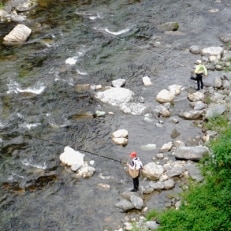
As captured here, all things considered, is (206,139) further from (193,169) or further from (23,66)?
(23,66)

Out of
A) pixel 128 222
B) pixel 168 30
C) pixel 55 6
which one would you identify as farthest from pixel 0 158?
pixel 55 6

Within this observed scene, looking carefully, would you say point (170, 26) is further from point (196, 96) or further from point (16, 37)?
point (16, 37)

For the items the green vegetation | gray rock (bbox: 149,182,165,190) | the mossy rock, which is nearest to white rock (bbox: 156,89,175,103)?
gray rock (bbox: 149,182,165,190)

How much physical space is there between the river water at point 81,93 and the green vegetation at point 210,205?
1.12 meters

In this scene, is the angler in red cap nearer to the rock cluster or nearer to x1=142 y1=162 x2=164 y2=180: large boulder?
the rock cluster

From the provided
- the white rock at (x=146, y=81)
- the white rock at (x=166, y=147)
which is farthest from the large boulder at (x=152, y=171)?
the white rock at (x=146, y=81)

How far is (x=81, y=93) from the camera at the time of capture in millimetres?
20109

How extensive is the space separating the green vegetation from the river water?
43.9 inches

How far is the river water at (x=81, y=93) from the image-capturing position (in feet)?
48.4

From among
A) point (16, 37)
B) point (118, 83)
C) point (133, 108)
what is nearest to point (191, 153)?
point (133, 108)

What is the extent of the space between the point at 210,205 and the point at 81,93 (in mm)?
8643

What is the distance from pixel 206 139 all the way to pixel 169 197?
3.19 metres

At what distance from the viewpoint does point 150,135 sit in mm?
17625

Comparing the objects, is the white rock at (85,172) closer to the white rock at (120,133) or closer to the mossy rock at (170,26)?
the white rock at (120,133)
